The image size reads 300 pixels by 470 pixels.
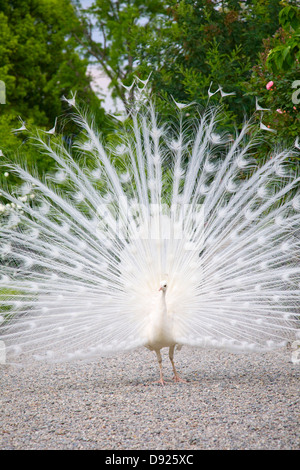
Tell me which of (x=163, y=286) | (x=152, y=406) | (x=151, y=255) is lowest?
(x=152, y=406)

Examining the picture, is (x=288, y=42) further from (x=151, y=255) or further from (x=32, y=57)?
(x=32, y=57)

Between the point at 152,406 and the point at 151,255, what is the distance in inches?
48.5

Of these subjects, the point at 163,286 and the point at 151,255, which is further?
the point at 151,255

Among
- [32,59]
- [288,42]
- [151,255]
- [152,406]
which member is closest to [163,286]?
[151,255]

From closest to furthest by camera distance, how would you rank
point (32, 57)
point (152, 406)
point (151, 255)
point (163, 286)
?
point (152, 406) → point (163, 286) → point (151, 255) → point (32, 57)

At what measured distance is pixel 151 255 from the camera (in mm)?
4496

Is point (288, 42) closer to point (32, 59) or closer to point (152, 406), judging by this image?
point (152, 406)

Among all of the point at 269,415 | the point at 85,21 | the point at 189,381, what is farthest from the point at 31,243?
the point at 85,21

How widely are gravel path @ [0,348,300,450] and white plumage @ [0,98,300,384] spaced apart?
338mm

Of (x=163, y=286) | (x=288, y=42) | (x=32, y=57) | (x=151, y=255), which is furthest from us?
(x=32, y=57)

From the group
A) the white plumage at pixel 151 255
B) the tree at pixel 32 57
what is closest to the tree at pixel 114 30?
the tree at pixel 32 57

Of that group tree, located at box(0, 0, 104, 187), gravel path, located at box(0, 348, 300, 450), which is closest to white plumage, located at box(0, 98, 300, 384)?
gravel path, located at box(0, 348, 300, 450)

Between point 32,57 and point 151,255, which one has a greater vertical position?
point 32,57

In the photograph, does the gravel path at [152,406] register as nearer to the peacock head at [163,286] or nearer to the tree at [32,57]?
the peacock head at [163,286]
